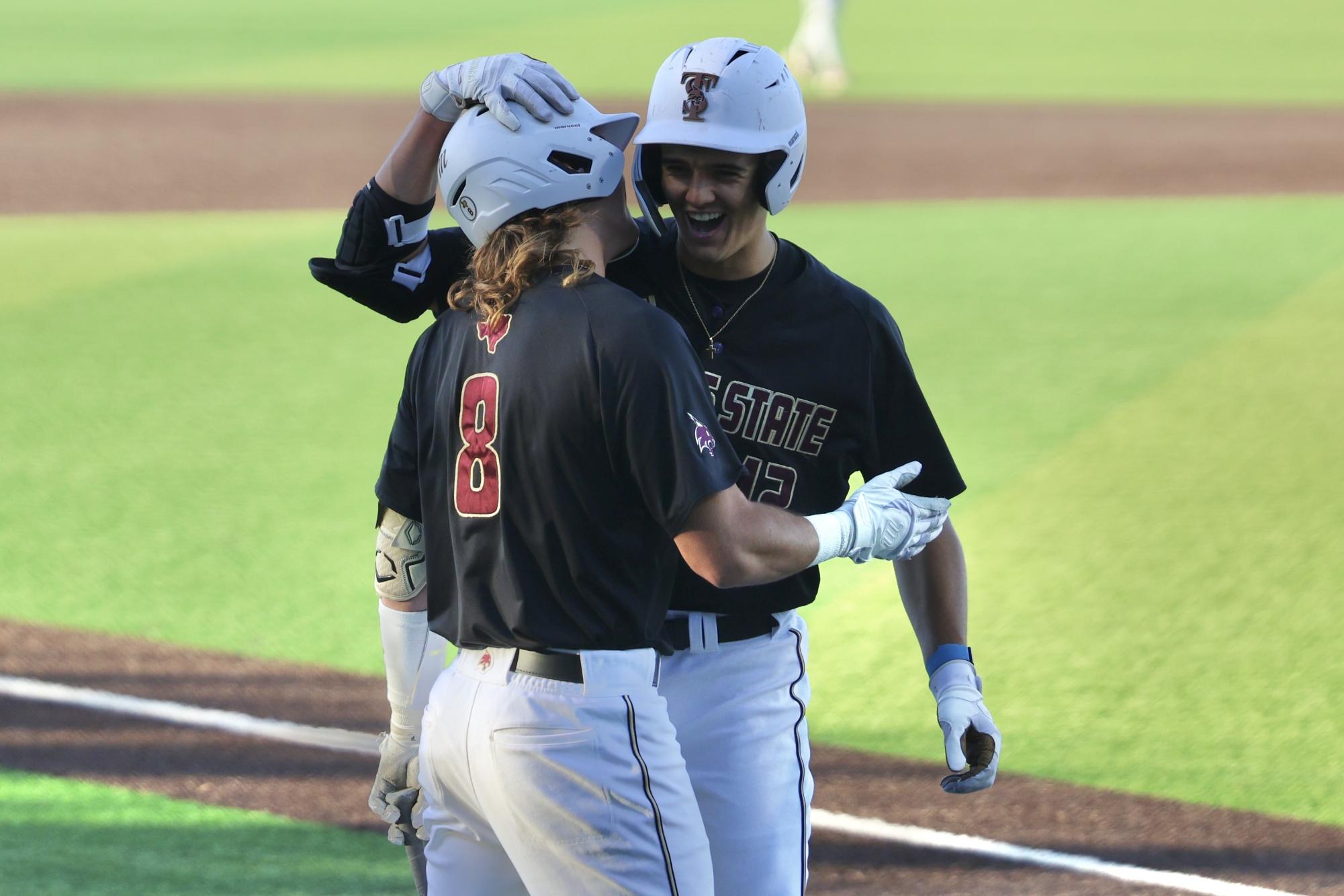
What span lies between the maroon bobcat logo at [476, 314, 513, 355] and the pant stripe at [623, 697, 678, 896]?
2.31 ft

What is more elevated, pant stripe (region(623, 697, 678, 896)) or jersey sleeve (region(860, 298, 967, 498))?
jersey sleeve (region(860, 298, 967, 498))

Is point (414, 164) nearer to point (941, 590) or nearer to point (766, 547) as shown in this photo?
point (766, 547)

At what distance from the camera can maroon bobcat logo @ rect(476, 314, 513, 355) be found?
306 centimetres

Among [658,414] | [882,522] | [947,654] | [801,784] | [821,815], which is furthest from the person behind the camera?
[821,815]

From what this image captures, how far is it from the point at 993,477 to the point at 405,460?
17.3 ft

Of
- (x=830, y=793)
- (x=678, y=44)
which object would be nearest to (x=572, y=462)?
(x=830, y=793)

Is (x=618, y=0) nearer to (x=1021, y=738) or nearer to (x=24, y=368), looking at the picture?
(x=24, y=368)

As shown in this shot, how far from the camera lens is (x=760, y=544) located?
10.0 ft

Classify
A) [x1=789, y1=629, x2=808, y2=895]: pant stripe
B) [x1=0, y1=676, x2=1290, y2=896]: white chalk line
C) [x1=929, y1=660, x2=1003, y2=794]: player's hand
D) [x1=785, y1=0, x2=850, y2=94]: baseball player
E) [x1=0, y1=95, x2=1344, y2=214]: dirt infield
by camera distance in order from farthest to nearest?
[x1=785, y1=0, x2=850, y2=94]: baseball player, [x1=0, y1=95, x2=1344, y2=214]: dirt infield, [x1=0, y1=676, x2=1290, y2=896]: white chalk line, [x1=929, y1=660, x2=1003, y2=794]: player's hand, [x1=789, y1=629, x2=808, y2=895]: pant stripe

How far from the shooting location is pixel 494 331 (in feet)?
10.1

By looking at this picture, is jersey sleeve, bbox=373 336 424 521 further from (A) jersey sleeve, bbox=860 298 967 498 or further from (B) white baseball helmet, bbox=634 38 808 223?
(A) jersey sleeve, bbox=860 298 967 498

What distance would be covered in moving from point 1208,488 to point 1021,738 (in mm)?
2827

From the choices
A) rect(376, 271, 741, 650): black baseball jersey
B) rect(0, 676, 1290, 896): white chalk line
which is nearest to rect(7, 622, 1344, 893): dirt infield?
rect(0, 676, 1290, 896): white chalk line

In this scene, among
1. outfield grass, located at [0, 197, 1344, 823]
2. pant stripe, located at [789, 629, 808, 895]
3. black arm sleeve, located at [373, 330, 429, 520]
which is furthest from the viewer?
outfield grass, located at [0, 197, 1344, 823]
